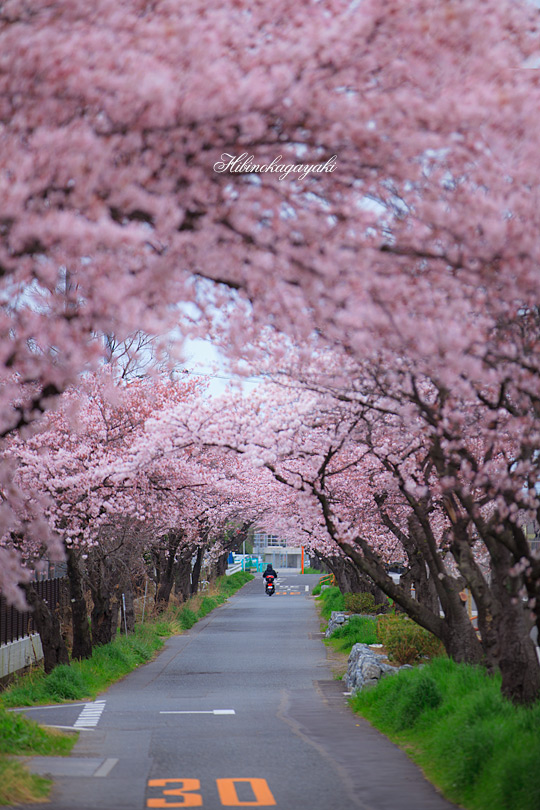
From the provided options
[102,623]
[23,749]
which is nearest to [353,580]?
[102,623]

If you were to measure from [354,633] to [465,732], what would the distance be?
734 inches

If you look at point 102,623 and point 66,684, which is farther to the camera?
point 102,623

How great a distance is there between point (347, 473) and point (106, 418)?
17.7ft

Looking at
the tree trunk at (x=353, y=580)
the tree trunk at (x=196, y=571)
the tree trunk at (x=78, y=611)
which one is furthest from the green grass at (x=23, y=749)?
the tree trunk at (x=196, y=571)

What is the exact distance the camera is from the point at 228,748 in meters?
12.6

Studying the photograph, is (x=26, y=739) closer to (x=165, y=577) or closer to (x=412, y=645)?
(x=412, y=645)

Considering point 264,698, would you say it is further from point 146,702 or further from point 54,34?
point 54,34

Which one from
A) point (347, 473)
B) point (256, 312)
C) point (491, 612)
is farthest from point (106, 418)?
point (256, 312)

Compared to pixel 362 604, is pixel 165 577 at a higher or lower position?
higher

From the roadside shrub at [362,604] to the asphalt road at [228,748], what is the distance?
816 cm

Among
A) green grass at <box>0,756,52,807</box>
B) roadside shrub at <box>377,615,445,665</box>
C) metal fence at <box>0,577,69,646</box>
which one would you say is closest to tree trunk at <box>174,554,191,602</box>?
metal fence at <box>0,577,69,646</box>

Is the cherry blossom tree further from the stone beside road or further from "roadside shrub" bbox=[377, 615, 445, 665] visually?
"roadside shrub" bbox=[377, 615, 445, 665]

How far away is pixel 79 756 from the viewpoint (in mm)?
12125

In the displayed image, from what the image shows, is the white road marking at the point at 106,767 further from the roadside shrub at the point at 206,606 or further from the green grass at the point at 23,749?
the roadside shrub at the point at 206,606
